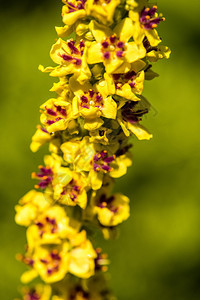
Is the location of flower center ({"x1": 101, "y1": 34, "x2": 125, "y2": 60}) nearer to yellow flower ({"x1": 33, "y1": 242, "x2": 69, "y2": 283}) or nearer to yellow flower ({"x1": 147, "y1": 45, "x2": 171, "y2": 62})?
yellow flower ({"x1": 147, "y1": 45, "x2": 171, "y2": 62})

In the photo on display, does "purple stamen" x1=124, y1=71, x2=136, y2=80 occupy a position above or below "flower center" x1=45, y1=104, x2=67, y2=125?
above

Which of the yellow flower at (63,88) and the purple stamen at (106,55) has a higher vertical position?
the purple stamen at (106,55)

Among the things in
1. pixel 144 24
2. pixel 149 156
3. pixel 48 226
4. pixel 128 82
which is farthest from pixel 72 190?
pixel 149 156

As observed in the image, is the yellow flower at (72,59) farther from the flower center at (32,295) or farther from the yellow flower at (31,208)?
the flower center at (32,295)

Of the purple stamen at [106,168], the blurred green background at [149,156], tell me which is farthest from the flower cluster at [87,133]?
the blurred green background at [149,156]

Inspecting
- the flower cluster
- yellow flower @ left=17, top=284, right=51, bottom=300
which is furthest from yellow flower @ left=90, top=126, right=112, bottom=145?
yellow flower @ left=17, top=284, right=51, bottom=300

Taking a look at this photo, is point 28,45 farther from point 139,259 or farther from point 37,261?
point 37,261

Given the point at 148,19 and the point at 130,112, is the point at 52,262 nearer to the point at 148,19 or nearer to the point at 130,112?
the point at 130,112
